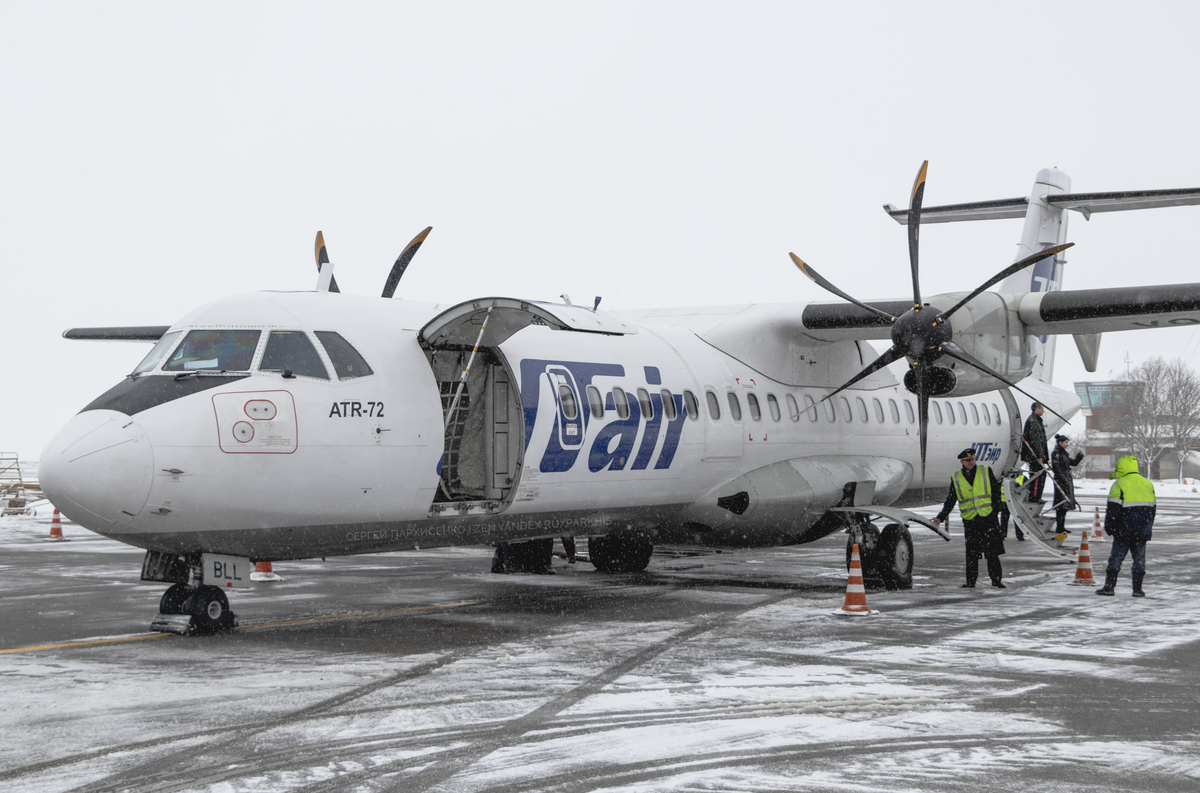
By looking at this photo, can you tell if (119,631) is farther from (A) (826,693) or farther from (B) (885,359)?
(B) (885,359)

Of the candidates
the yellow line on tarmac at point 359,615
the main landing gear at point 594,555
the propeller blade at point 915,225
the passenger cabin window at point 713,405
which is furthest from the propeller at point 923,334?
the yellow line on tarmac at point 359,615

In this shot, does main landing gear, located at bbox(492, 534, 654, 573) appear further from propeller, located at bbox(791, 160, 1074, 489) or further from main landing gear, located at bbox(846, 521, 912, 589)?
propeller, located at bbox(791, 160, 1074, 489)

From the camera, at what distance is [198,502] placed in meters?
8.55

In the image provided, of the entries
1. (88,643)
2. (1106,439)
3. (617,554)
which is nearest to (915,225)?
(617,554)

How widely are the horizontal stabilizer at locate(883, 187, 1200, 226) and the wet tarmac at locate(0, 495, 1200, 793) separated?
607cm

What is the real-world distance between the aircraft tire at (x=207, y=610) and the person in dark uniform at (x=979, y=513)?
26.8 feet

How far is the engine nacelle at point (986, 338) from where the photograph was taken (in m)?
13.6

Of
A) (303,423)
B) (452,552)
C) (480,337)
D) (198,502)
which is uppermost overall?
(480,337)

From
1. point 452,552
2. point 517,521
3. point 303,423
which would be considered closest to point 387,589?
point 517,521

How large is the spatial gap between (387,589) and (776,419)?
523 cm

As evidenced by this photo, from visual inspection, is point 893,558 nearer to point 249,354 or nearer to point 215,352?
point 249,354

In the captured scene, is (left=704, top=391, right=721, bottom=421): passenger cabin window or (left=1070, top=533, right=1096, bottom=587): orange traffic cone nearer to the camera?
(left=704, top=391, right=721, bottom=421): passenger cabin window

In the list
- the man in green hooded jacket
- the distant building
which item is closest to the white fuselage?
the man in green hooded jacket

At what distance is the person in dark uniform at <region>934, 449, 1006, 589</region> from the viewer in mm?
13180
